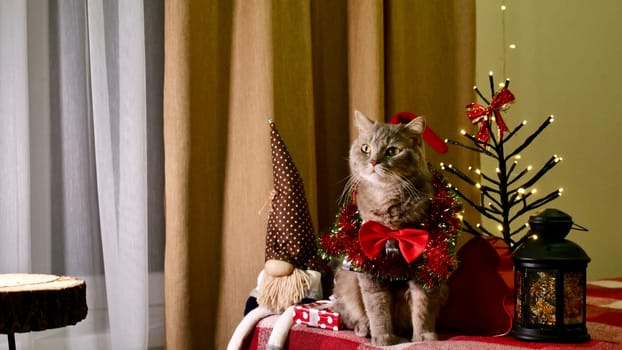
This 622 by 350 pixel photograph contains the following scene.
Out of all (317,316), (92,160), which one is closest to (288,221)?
(317,316)

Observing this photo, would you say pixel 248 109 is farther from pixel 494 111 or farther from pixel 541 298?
pixel 541 298

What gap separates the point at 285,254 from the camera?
144 cm

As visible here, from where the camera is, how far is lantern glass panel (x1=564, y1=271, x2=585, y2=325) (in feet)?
3.70

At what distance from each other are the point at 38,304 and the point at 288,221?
0.53 metres

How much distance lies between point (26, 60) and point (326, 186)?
823 millimetres

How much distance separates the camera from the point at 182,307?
61.0 inches

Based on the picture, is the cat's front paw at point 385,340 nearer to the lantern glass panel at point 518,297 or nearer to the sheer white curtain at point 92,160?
the lantern glass panel at point 518,297

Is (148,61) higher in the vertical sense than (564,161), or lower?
higher

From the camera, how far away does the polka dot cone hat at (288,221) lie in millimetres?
1440

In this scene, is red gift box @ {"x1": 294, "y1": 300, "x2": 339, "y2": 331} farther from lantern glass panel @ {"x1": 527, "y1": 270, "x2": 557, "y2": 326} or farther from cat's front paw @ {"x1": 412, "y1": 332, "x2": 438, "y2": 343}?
lantern glass panel @ {"x1": 527, "y1": 270, "x2": 557, "y2": 326}

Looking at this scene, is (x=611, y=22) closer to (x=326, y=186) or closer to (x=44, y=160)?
(x=326, y=186)

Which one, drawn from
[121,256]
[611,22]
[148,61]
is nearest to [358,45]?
[148,61]

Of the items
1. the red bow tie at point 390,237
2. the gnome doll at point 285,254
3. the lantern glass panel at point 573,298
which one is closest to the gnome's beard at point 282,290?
the gnome doll at point 285,254

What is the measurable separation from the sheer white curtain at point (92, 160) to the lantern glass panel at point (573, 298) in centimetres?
91
